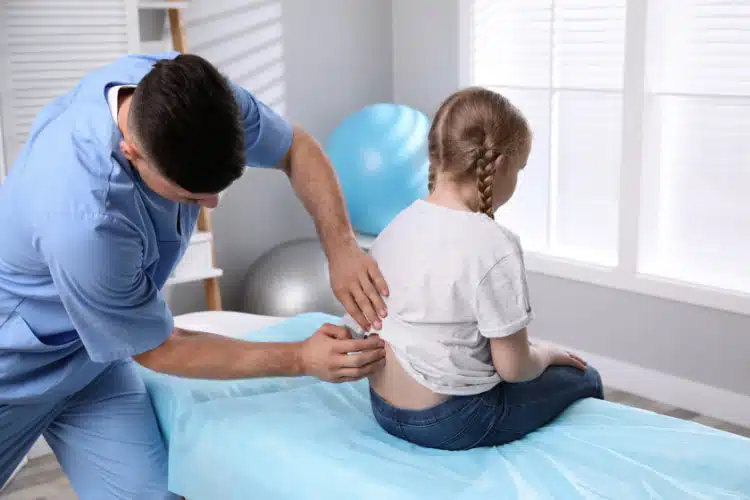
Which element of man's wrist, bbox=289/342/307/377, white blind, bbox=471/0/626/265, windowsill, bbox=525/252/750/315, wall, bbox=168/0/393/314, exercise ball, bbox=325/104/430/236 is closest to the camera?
man's wrist, bbox=289/342/307/377

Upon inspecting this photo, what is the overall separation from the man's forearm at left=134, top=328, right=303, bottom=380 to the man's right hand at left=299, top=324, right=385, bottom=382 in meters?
0.03

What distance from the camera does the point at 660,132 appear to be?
9.71 ft

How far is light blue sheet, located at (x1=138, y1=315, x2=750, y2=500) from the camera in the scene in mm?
1505

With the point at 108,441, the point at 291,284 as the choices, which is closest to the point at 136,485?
the point at 108,441

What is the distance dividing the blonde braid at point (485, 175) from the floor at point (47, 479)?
4.90 feet

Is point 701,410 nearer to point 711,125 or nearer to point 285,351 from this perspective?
point 711,125

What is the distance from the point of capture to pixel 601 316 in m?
3.16

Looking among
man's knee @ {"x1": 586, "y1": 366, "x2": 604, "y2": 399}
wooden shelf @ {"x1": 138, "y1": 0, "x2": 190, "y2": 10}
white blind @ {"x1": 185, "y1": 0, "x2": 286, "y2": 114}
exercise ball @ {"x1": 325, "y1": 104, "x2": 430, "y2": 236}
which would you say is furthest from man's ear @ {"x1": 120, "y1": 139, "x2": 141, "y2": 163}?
white blind @ {"x1": 185, "y1": 0, "x2": 286, "y2": 114}

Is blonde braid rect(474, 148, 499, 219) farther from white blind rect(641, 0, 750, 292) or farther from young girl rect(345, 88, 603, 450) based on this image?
white blind rect(641, 0, 750, 292)

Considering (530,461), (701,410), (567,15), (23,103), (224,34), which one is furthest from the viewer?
(224,34)

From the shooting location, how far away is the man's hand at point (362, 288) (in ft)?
5.54

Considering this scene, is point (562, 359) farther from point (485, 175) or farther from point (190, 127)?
point (190, 127)

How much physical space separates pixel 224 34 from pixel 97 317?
2.17m

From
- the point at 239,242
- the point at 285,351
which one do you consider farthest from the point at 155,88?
the point at 239,242
